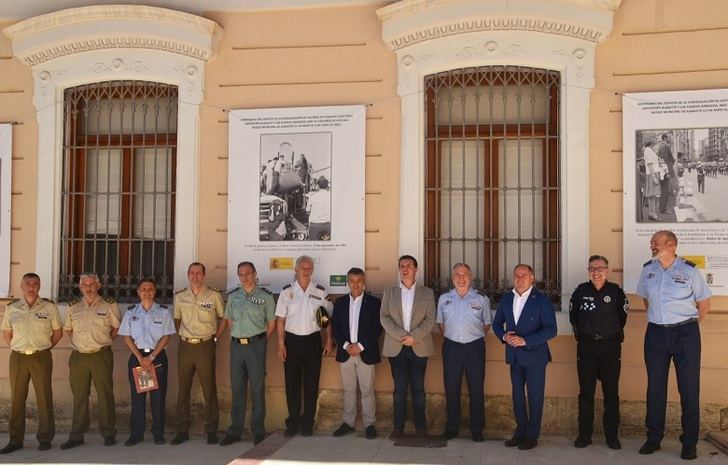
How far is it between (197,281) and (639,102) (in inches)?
180

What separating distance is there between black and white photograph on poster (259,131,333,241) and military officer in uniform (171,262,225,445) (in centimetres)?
Result: 84

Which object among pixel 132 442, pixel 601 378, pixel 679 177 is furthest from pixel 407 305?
pixel 132 442

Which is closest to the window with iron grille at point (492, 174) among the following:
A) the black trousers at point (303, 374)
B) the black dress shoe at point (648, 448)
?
the black trousers at point (303, 374)

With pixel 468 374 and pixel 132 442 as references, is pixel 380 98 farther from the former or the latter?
pixel 132 442

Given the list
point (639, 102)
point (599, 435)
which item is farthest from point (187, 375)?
point (639, 102)

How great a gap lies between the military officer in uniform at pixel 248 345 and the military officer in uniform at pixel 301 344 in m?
0.16

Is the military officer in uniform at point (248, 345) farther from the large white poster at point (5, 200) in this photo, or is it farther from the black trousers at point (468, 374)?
the large white poster at point (5, 200)

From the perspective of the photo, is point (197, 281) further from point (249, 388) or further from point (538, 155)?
point (538, 155)

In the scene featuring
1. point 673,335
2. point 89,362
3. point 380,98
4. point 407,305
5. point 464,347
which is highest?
point 380,98

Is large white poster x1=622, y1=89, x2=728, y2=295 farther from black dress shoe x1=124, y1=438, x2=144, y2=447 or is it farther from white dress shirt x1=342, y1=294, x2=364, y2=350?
black dress shoe x1=124, y1=438, x2=144, y2=447

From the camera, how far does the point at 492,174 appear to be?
7273 millimetres

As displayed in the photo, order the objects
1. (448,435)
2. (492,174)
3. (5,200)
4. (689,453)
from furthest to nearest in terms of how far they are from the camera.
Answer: (5,200) < (492,174) < (448,435) < (689,453)

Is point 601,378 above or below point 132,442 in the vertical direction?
above

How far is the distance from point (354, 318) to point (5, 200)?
161 inches
